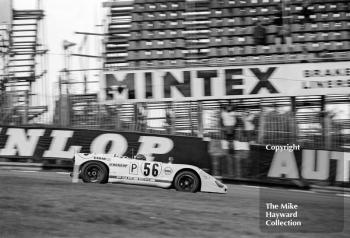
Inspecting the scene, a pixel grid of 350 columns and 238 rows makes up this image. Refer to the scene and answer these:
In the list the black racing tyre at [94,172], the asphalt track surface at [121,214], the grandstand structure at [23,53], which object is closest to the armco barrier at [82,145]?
the grandstand structure at [23,53]

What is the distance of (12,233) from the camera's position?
6797 millimetres

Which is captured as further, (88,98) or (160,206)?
(88,98)

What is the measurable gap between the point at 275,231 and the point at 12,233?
11.3 ft

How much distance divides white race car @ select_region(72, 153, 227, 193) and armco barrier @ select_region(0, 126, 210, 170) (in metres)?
4.08

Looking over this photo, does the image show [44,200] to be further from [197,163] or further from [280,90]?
[280,90]

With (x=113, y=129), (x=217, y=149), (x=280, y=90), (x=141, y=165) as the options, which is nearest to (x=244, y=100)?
(x=280, y=90)

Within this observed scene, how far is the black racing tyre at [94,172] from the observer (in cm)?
1225

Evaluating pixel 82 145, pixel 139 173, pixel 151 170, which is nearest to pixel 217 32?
pixel 82 145

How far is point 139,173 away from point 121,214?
14.0ft

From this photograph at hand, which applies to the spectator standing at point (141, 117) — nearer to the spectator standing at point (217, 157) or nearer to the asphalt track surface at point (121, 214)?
the spectator standing at point (217, 157)

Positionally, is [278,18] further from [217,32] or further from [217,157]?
[217,157]

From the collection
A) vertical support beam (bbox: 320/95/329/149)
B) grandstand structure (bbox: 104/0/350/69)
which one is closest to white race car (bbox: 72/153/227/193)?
vertical support beam (bbox: 320/95/329/149)

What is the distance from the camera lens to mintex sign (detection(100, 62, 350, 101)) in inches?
688

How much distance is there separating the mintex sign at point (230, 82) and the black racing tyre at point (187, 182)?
17.6 feet
